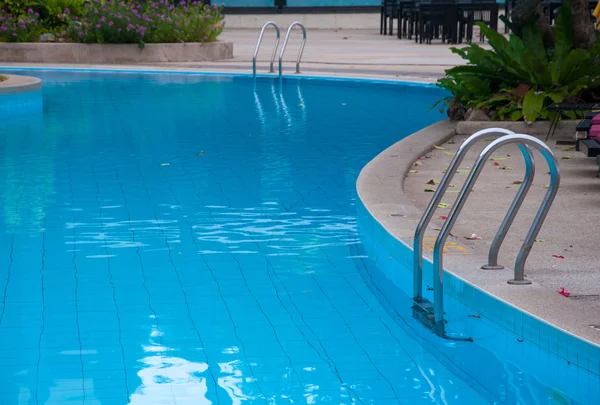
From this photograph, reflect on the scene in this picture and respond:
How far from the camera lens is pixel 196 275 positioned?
609cm

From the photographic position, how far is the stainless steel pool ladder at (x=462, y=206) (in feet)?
15.1

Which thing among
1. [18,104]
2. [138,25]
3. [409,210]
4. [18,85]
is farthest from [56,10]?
[409,210]

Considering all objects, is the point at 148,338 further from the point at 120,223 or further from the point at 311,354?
the point at 120,223

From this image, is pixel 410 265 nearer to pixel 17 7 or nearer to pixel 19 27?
pixel 19 27

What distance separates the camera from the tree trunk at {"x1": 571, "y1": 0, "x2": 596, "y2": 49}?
10.4 meters

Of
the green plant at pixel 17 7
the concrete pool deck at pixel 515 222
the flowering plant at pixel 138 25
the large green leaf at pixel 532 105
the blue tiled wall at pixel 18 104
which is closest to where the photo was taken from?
the concrete pool deck at pixel 515 222

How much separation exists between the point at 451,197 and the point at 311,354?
2790 millimetres

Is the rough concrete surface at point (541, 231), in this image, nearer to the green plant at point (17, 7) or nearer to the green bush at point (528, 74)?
the green bush at point (528, 74)

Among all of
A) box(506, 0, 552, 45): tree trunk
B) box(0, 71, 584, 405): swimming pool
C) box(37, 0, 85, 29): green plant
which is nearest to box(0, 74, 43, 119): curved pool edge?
box(0, 71, 584, 405): swimming pool

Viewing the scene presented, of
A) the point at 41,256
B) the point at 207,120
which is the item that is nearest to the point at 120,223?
the point at 41,256

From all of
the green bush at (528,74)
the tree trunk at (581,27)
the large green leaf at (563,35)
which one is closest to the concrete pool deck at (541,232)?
the green bush at (528,74)

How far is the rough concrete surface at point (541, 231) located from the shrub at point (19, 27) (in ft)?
45.2

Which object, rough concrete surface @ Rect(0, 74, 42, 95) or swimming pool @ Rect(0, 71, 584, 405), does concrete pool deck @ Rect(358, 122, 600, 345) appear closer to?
swimming pool @ Rect(0, 71, 584, 405)

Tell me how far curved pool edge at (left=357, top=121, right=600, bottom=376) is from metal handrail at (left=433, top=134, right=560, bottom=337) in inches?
5.4
